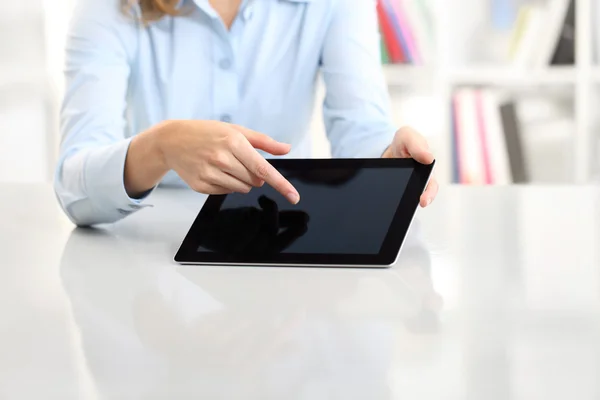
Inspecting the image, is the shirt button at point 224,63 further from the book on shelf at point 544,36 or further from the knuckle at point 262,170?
the book on shelf at point 544,36

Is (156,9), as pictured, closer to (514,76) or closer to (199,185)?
(199,185)

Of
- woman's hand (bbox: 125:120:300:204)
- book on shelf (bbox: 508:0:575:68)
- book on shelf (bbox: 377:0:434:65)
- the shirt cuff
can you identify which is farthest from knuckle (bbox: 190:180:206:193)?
book on shelf (bbox: 508:0:575:68)

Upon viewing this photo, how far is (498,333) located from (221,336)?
17cm

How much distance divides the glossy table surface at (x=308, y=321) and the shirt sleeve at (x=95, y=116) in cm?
6

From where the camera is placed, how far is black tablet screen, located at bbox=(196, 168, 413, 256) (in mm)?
714

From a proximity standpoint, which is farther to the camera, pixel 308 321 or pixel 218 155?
pixel 218 155

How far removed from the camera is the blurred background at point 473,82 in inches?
97.8

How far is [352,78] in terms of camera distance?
50.0 inches

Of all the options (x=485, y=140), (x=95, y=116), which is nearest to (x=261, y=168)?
(x=95, y=116)

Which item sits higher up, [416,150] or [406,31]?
[416,150]

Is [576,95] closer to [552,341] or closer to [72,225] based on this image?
[72,225]

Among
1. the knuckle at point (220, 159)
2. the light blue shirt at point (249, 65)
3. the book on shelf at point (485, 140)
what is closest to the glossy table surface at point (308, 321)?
the knuckle at point (220, 159)

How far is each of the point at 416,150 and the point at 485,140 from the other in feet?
5.96

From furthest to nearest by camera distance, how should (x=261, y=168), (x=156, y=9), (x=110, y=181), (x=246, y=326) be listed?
(x=156, y=9), (x=110, y=181), (x=261, y=168), (x=246, y=326)
